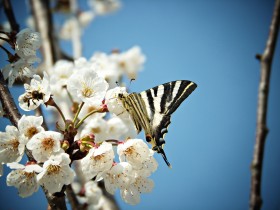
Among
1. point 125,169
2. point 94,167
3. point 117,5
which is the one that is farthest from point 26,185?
point 117,5

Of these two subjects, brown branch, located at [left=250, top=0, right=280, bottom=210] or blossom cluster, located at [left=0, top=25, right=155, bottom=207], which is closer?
blossom cluster, located at [left=0, top=25, right=155, bottom=207]

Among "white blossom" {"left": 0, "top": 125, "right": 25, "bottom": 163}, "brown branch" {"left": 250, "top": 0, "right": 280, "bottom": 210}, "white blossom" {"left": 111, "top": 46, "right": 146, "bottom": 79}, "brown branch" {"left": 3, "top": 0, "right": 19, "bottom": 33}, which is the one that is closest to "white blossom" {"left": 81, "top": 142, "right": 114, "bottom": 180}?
"white blossom" {"left": 0, "top": 125, "right": 25, "bottom": 163}

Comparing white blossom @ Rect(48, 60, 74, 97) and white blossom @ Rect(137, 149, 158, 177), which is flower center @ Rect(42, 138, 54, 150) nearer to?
white blossom @ Rect(137, 149, 158, 177)

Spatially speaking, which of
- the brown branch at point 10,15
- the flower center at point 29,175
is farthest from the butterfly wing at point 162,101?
the brown branch at point 10,15

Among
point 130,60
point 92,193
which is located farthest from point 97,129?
point 130,60

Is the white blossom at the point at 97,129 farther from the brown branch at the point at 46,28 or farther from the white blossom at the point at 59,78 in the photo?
the brown branch at the point at 46,28

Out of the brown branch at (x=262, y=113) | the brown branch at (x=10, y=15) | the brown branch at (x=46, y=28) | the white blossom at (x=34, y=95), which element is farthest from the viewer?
the brown branch at (x=46, y=28)

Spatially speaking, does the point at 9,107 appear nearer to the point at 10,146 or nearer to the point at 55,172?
the point at 10,146
